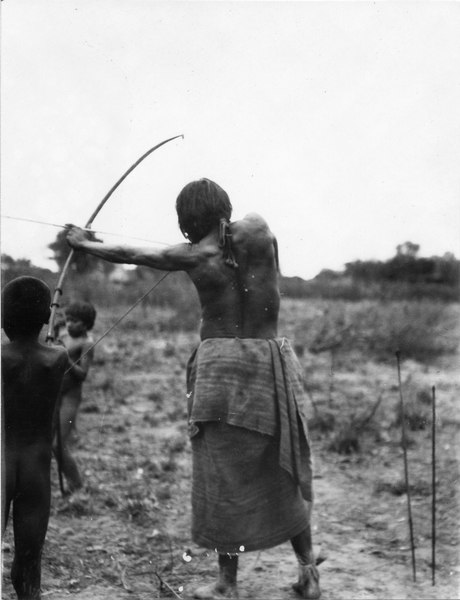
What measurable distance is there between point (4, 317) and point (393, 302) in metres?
15.3

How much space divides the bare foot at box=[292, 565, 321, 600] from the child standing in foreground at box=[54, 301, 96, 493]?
1719mm

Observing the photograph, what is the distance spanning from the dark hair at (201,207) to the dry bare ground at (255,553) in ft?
5.22

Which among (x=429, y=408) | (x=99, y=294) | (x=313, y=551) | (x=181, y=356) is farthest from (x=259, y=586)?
(x=99, y=294)

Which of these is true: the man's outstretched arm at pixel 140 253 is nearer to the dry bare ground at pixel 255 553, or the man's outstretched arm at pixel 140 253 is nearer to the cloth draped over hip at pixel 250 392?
the cloth draped over hip at pixel 250 392

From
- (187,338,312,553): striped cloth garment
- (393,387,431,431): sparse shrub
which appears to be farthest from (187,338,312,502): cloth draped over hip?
(393,387,431,431): sparse shrub

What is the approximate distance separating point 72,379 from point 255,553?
1.51 metres

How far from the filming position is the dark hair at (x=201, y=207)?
2.76 m

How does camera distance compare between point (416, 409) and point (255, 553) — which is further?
point (416, 409)

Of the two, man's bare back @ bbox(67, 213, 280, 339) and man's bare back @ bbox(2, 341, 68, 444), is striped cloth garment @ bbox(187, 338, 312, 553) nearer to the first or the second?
man's bare back @ bbox(67, 213, 280, 339)

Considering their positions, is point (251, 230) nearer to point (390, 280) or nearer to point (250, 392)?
point (250, 392)

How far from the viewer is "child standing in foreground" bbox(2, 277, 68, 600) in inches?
92.4

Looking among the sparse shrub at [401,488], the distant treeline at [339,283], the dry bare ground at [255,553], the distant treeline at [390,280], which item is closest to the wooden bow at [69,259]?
the dry bare ground at [255,553]

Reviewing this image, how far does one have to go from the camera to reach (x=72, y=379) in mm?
4074

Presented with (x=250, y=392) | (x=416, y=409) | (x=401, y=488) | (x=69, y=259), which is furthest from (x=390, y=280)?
(x=69, y=259)
